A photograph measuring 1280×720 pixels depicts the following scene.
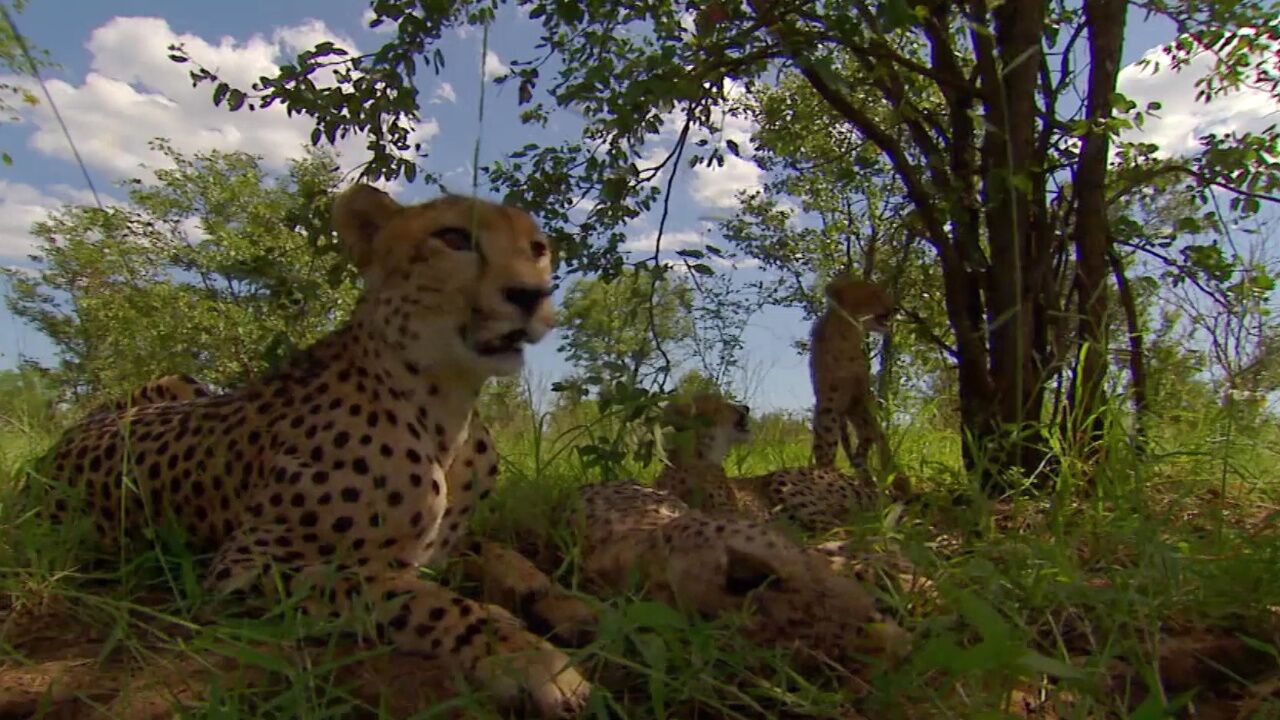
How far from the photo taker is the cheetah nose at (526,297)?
2.16 m

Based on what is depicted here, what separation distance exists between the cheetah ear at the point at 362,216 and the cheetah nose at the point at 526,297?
18.7 inches

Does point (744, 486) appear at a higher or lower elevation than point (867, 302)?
lower

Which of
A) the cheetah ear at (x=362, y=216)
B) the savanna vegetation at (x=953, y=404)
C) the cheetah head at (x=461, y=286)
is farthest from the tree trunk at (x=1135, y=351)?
the cheetah ear at (x=362, y=216)

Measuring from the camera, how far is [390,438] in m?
2.26

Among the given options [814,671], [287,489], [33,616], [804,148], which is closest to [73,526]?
[33,616]

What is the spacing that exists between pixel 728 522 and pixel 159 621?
1374 millimetres

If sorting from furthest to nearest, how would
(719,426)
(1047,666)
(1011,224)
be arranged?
(719,426) < (1011,224) < (1047,666)

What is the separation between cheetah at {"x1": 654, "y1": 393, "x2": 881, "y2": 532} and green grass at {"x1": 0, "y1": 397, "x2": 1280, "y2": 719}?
0.52 metres

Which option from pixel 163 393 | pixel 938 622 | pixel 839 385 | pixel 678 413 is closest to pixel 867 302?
pixel 839 385

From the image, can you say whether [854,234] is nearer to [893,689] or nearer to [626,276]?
[626,276]

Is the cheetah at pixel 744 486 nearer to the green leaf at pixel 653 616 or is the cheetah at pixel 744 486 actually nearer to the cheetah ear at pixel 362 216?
the cheetah ear at pixel 362 216

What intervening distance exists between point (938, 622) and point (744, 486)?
2242 millimetres

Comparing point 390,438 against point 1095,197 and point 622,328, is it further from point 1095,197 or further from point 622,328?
point 1095,197

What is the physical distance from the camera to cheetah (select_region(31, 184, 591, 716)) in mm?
2072
